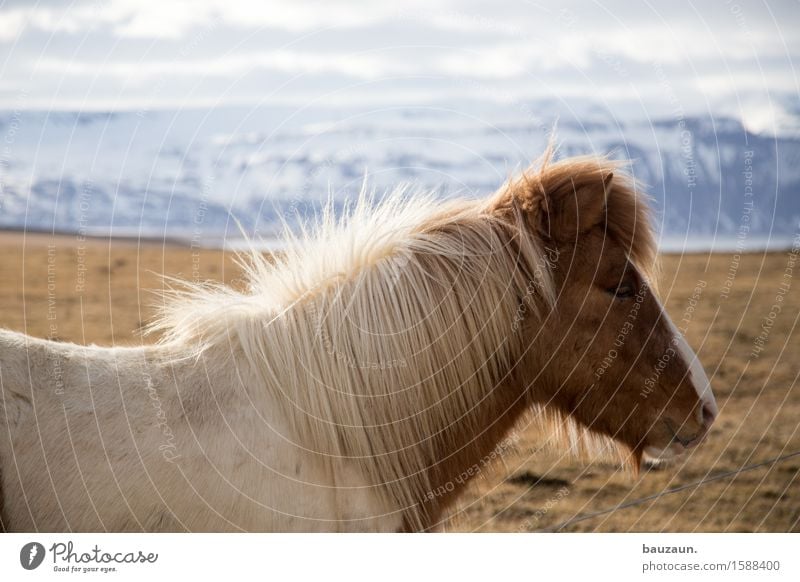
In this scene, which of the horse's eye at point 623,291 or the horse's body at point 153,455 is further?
the horse's eye at point 623,291

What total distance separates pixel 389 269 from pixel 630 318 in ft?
3.22

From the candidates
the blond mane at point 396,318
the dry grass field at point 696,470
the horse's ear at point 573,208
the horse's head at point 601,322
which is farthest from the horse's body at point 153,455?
the horse's ear at point 573,208

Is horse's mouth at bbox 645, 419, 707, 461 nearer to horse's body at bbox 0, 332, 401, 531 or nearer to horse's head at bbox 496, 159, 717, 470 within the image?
horse's head at bbox 496, 159, 717, 470

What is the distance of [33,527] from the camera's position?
2.47m

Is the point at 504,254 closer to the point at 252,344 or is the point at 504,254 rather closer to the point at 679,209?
the point at 252,344

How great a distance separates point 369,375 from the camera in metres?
2.61

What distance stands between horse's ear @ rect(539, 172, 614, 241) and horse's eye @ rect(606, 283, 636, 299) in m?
0.26

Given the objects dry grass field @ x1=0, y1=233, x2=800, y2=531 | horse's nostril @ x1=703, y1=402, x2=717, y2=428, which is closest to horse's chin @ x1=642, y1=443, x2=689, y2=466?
horse's nostril @ x1=703, y1=402, x2=717, y2=428

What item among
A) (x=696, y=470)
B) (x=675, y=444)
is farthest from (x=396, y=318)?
(x=696, y=470)

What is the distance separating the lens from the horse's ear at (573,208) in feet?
8.96

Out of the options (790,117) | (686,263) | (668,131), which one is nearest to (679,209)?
(686,263)

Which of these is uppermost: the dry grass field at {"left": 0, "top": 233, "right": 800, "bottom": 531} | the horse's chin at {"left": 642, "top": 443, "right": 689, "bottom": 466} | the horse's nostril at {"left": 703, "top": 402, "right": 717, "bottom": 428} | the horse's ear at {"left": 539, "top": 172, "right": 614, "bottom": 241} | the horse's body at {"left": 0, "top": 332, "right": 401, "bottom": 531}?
the horse's ear at {"left": 539, "top": 172, "right": 614, "bottom": 241}

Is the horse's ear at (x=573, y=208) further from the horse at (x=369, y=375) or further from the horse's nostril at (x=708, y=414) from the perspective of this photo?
the horse's nostril at (x=708, y=414)

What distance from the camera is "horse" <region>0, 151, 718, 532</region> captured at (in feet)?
7.98
